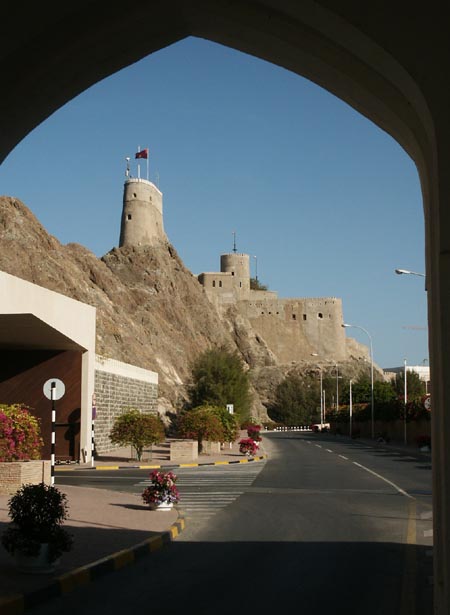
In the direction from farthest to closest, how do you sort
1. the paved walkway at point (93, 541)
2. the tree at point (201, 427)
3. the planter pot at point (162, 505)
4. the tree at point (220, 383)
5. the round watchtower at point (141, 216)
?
the round watchtower at point (141, 216), the tree at point (220, 383), the tree at point (201, 427), the planter pot at point (162, 505), the paved walkway at point (93, 541)

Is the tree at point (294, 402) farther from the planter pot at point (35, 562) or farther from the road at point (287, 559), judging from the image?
the planter pot at point (35, 562)

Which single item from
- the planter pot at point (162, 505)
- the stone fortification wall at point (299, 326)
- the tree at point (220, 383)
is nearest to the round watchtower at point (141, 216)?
the stone fortification wall at point (299, 326)

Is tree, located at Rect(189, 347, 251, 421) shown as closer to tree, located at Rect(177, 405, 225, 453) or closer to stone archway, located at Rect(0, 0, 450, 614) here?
tree, located at Rect(177, 405, 225, 453)

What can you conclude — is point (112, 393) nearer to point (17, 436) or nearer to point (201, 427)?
point (201, 427)

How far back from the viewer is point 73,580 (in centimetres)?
1005

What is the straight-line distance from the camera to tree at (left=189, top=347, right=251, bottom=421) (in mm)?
65250

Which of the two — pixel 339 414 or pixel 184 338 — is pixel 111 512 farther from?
pixel 184 338

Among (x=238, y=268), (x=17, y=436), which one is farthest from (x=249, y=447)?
(x=238, y=268)

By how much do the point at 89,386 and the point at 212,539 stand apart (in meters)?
20.3

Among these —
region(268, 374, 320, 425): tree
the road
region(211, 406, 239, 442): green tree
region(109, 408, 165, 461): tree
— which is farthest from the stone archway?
region(268, 374, 320, 425): tree

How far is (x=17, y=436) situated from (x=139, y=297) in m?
86.4

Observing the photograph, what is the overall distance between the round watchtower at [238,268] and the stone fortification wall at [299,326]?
10.5 ft

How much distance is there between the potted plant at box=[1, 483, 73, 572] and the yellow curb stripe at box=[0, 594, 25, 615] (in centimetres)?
126

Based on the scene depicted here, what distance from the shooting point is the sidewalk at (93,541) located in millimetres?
9393
